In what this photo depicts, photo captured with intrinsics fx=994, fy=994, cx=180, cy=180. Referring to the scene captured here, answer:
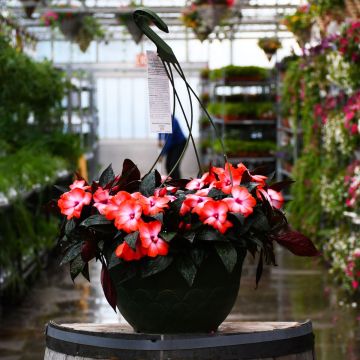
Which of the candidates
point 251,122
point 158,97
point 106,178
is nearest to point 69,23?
point 251,122

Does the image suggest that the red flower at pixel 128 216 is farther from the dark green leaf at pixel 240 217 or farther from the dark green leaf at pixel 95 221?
the dark green leaf at pixel 240 217

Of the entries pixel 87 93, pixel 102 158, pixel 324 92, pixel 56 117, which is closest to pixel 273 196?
pixel 324 92

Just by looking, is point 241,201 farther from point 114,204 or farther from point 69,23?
point 69,23

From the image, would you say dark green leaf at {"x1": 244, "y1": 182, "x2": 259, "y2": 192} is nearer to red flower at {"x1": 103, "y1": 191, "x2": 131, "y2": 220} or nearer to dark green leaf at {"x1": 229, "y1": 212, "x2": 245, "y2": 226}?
dark green leaf at {"x1": 229, "y1": 212, "x2": 245, "y2": 226}

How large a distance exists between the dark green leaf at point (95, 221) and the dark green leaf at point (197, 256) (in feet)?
0.71

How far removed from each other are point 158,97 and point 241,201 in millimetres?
458

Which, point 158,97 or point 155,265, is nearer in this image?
point 155,265

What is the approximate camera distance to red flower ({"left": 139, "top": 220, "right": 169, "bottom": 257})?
2.32m

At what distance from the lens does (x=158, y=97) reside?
8.91 feet

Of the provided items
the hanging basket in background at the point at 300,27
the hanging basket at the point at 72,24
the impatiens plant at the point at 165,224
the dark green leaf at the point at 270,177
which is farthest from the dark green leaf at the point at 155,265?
the hanging basket at the point at 72,24

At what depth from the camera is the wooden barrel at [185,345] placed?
7.50ft

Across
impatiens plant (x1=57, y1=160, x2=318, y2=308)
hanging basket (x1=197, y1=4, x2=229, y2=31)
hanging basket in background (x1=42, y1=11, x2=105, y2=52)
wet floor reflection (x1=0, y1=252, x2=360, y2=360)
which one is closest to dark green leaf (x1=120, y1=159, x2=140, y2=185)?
impatiens plant (x1=57, y1=160, x2=318, y2=308)

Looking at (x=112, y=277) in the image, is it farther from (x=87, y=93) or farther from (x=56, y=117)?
(x=87, y=93)

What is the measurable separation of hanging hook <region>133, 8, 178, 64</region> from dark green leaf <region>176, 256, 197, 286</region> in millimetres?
585
